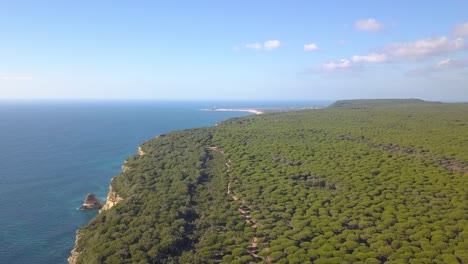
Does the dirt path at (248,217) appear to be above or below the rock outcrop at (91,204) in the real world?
above

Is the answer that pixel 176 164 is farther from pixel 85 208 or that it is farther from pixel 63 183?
pixel 63 183

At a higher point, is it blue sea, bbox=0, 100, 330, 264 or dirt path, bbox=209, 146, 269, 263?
dirt path, bbox=209, 146, 269, 263

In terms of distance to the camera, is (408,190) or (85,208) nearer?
(408,190)

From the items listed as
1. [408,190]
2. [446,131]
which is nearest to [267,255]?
[408,190]

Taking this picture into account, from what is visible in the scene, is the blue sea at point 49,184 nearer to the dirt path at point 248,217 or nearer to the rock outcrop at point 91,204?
the rock outcrop at point 91,204

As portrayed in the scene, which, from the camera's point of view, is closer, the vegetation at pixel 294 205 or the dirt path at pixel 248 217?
the vegetation at pixel 294 205

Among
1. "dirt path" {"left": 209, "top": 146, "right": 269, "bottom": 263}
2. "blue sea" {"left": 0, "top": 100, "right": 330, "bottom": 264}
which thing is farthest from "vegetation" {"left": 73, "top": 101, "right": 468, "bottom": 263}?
"blue sea" {"left": 0, "top": 100, "right": 330, "bottom": 264}

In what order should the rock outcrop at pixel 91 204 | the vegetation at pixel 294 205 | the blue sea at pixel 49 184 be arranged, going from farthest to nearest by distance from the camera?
the rock outcrop at pixel 91 204 → the blue sea at pixel 49 184 → the vegetation at pixel 294 205

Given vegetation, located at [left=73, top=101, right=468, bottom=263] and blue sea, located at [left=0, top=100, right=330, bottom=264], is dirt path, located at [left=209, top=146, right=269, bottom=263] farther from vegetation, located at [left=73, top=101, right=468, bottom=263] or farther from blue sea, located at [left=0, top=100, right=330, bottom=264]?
blue sea, located at [left=0, top=100, right=330, bottom=264]

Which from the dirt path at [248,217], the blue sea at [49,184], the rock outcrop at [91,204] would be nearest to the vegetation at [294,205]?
the dirt path at [248,217]
